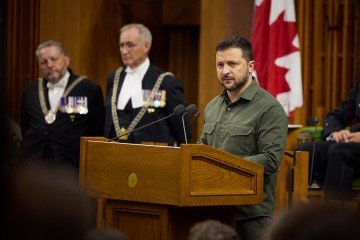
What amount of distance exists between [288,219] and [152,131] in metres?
5.29

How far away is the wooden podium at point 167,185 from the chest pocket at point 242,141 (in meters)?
0.26

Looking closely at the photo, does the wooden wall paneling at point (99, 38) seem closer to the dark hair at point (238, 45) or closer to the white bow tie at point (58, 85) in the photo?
the white bow tie at point (58, 85)

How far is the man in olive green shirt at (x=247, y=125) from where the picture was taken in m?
3.76

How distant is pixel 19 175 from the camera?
90cm

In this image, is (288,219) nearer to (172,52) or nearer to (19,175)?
(19,175)

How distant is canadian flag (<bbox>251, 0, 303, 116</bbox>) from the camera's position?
734 centimetres

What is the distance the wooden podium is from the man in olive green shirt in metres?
0.14

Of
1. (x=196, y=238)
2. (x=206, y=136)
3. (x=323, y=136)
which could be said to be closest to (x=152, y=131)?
(x=323, y=136)

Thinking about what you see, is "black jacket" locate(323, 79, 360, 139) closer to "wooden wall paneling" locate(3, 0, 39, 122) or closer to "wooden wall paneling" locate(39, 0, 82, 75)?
"wooden wall paneling" locate(39, 0, 82, 75)

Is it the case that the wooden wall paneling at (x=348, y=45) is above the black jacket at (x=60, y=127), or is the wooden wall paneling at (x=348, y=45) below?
above

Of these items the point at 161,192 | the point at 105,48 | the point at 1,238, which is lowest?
the point at 161,192

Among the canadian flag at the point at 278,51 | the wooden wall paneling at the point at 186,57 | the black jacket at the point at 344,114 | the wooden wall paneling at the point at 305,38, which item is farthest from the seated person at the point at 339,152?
the wooden wall paneling at the point at 186,57

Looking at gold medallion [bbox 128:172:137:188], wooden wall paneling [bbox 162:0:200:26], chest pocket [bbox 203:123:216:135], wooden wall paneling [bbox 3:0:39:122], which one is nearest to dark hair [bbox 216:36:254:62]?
chest pocket [bbox 203:123:216:135]

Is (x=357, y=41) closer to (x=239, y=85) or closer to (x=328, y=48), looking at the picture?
(x=328, y=48)
